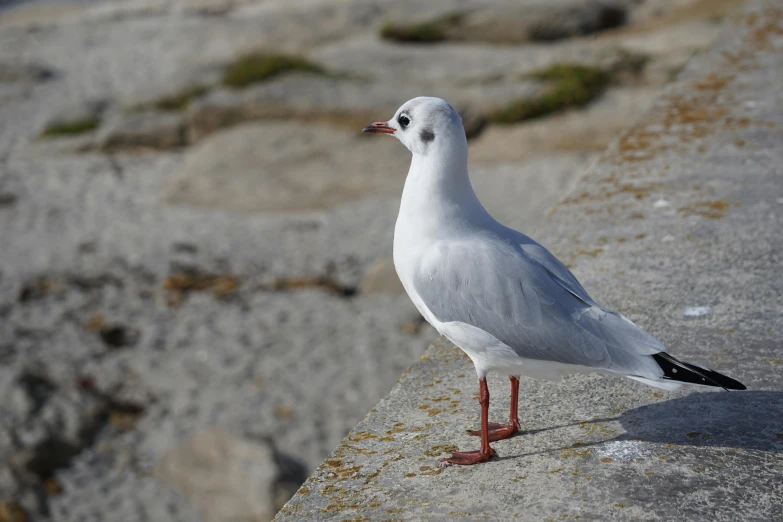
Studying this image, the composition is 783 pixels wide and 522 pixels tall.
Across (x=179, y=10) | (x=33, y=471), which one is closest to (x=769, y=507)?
(x=33, y=471)

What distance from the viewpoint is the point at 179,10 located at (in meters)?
19.0

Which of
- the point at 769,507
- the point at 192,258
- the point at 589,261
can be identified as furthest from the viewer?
the point at 192,258

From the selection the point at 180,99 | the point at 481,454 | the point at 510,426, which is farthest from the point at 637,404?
the point at 180,99

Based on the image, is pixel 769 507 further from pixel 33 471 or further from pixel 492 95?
pixel 492 95

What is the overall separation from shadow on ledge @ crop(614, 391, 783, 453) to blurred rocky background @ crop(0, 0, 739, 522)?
9.94 feet

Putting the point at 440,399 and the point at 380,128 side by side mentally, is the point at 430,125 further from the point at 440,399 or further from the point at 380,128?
the point at 440,399

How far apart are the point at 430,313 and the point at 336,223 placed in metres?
6.33

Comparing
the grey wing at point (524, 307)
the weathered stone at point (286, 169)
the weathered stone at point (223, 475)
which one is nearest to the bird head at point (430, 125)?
the grey wing at point (524, 307)

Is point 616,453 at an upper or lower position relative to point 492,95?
upper

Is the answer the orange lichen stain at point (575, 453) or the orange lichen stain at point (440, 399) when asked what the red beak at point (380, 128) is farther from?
the orange lichen stain at point (575, 453)

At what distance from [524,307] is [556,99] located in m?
8.57

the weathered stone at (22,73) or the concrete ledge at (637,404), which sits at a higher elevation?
the concrete ledge at (637,404)

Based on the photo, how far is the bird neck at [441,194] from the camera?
2119mm

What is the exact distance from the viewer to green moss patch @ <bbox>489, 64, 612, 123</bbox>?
33.2 feet
